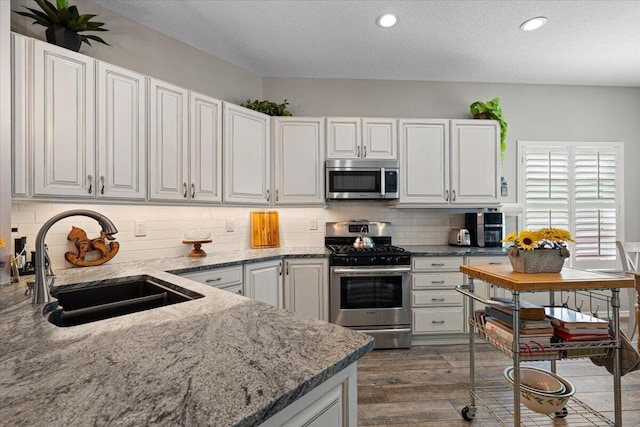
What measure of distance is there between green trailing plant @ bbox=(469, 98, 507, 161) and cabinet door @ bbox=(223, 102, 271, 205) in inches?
A: 90.0

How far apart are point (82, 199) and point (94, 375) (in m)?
1.68

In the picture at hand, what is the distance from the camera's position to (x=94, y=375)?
646 mm

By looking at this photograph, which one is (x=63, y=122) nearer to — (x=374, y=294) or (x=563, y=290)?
(x=374, y=294)

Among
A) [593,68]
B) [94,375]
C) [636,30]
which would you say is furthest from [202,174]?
[593,68]

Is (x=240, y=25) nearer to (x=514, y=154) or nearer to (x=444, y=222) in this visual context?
(x=444, y=222)

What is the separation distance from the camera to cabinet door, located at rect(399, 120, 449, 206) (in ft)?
11.1

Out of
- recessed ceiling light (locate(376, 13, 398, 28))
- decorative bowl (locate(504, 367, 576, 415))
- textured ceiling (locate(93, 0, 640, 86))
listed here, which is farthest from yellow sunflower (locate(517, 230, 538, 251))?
recessed ceiling light (locate(376, 13, 398, 28))

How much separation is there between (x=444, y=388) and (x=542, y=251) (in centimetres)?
127

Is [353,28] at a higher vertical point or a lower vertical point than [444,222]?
higher

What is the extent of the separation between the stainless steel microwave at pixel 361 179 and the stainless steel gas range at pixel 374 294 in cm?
61

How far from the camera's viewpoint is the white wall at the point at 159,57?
2.30m

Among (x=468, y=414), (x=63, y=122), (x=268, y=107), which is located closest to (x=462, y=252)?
(x=468, y=414)

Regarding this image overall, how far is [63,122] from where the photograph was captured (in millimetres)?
1861

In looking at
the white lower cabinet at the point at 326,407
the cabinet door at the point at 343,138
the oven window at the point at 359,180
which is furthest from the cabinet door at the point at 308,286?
the white lower cabinet at the point at 326,407
